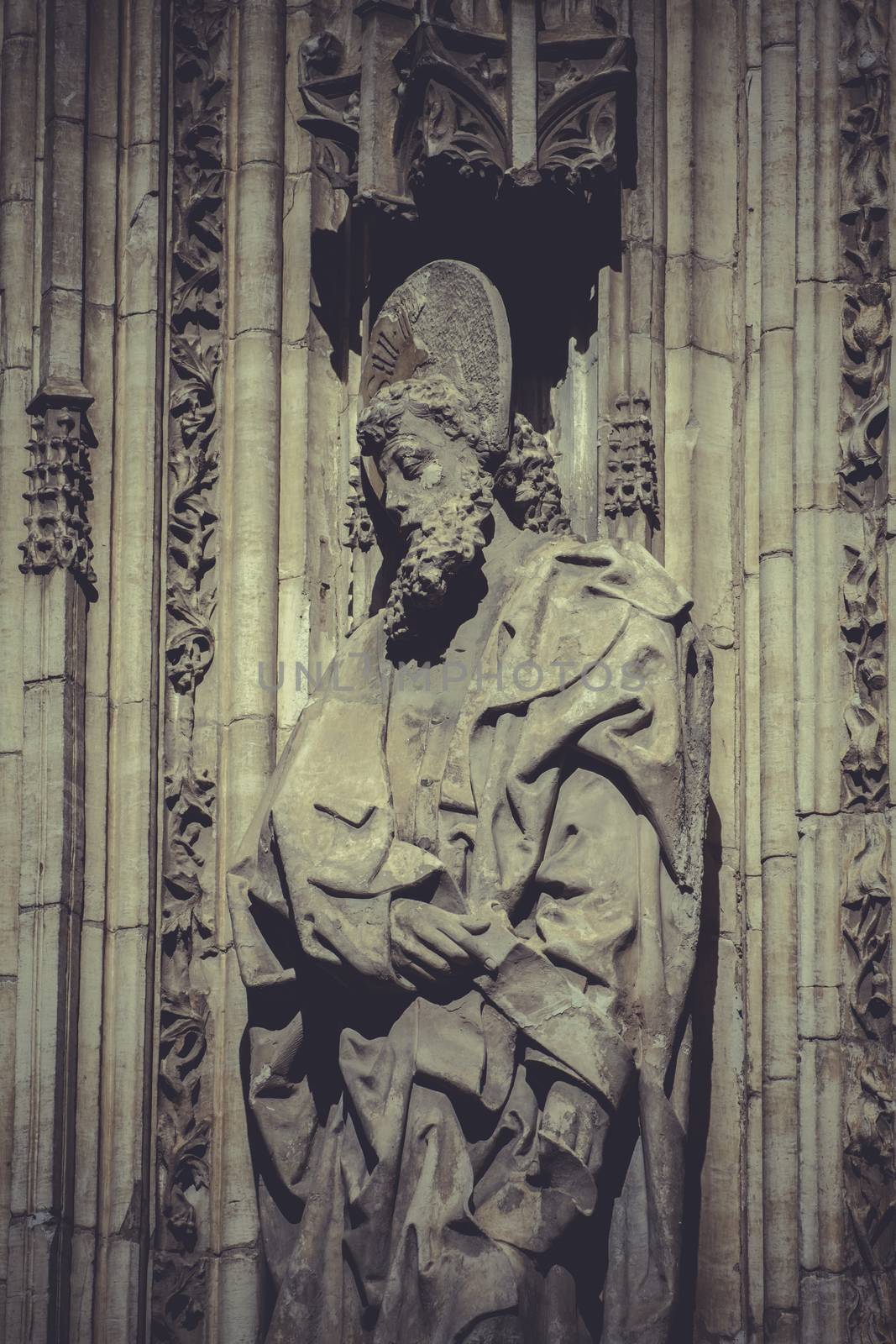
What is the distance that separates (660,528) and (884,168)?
121 centimetres

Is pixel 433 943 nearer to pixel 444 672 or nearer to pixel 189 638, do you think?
pixel 444 672

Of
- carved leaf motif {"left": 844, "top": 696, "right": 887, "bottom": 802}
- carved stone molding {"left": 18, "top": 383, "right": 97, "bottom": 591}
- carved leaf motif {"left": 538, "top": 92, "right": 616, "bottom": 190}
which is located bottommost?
carved leaf motif {"left": 844, "top": 696, "right": 887, "bottom": 802}

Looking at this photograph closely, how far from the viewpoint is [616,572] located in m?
9.55

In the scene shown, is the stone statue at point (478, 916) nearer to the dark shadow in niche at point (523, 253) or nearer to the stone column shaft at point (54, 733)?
the dark shadow in niche at point (523, 253)

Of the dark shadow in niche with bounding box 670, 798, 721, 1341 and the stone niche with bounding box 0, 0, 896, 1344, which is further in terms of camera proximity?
the dark shadow in niche with bounding box 670, 798, 721, 1341

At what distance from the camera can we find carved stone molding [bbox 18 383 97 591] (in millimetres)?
10203

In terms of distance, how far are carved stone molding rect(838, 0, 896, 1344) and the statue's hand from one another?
Answer: 1.11m

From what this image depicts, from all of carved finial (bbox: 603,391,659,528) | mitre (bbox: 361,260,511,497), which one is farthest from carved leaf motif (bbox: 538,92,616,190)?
carved finial (bbox: 603,391,659,528)

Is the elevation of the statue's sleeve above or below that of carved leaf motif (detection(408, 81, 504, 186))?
below

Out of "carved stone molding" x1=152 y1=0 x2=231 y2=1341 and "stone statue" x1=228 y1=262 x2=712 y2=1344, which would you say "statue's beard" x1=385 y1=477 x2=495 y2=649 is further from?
"carved stone molding" x1=152 y1=0 x2=231 y2=1341

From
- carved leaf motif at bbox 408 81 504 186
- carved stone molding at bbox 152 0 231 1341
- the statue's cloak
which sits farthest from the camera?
carved leaf motif at bbox 408 81 504 186

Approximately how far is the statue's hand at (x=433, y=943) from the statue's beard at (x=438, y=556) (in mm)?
939

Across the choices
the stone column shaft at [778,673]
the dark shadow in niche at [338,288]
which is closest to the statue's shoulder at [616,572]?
the stone column shaft at [778,673]

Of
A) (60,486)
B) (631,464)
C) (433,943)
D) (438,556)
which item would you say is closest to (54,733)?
(60,486)
